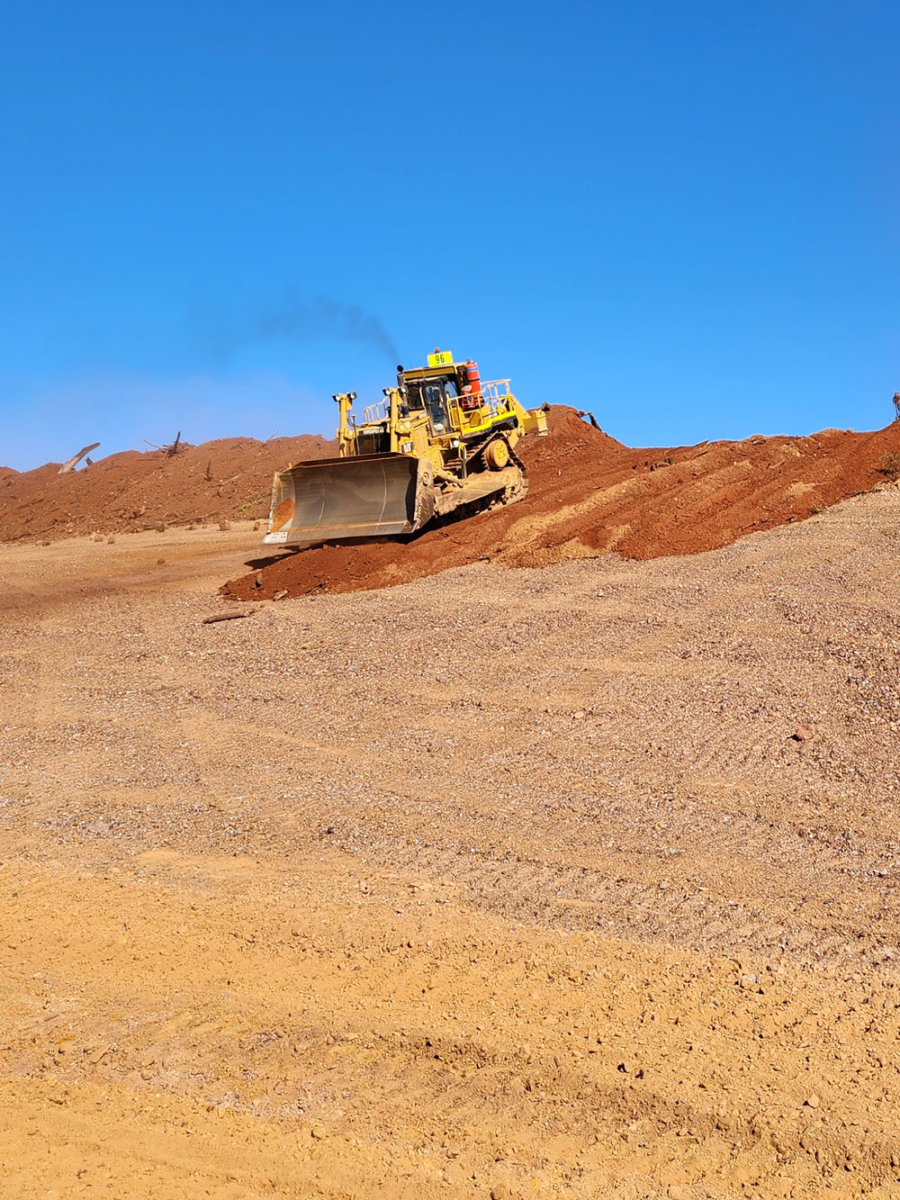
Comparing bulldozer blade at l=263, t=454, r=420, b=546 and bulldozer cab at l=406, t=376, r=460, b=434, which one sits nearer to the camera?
bulldozer blade at l=263, t=454, r=420, b=546

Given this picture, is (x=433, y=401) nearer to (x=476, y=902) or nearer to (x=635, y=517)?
(x=635, y=517)

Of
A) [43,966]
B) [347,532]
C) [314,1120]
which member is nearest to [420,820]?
[43,966]

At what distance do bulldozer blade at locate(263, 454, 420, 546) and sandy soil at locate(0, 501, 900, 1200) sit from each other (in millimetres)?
4512

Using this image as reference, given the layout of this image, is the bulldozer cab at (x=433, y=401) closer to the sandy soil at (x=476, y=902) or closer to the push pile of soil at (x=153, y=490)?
the sandy soil at (x=476, y=902)

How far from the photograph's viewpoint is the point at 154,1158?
4.51 m

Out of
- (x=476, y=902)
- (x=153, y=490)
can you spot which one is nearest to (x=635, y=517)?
(x=476, y=902)

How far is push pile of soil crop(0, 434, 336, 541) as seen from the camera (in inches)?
1299

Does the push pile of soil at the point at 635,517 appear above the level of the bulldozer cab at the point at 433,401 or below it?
below

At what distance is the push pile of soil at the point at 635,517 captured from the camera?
49.2 feet

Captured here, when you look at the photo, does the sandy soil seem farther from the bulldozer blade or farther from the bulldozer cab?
the bulldozer cab

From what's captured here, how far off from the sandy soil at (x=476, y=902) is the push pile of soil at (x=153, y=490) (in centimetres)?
2085

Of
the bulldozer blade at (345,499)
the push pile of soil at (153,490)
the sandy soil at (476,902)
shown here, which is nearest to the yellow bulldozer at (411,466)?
the bulldozer blade at (345,499)

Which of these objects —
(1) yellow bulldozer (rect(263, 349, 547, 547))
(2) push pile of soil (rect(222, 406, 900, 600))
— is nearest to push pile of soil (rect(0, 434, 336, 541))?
(1) yellow bulldozer (rect(263, 349, 547, 547))

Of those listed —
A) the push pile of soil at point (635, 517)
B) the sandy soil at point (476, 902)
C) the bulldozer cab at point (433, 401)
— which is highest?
the bulldozer cab at point (433, 401)
